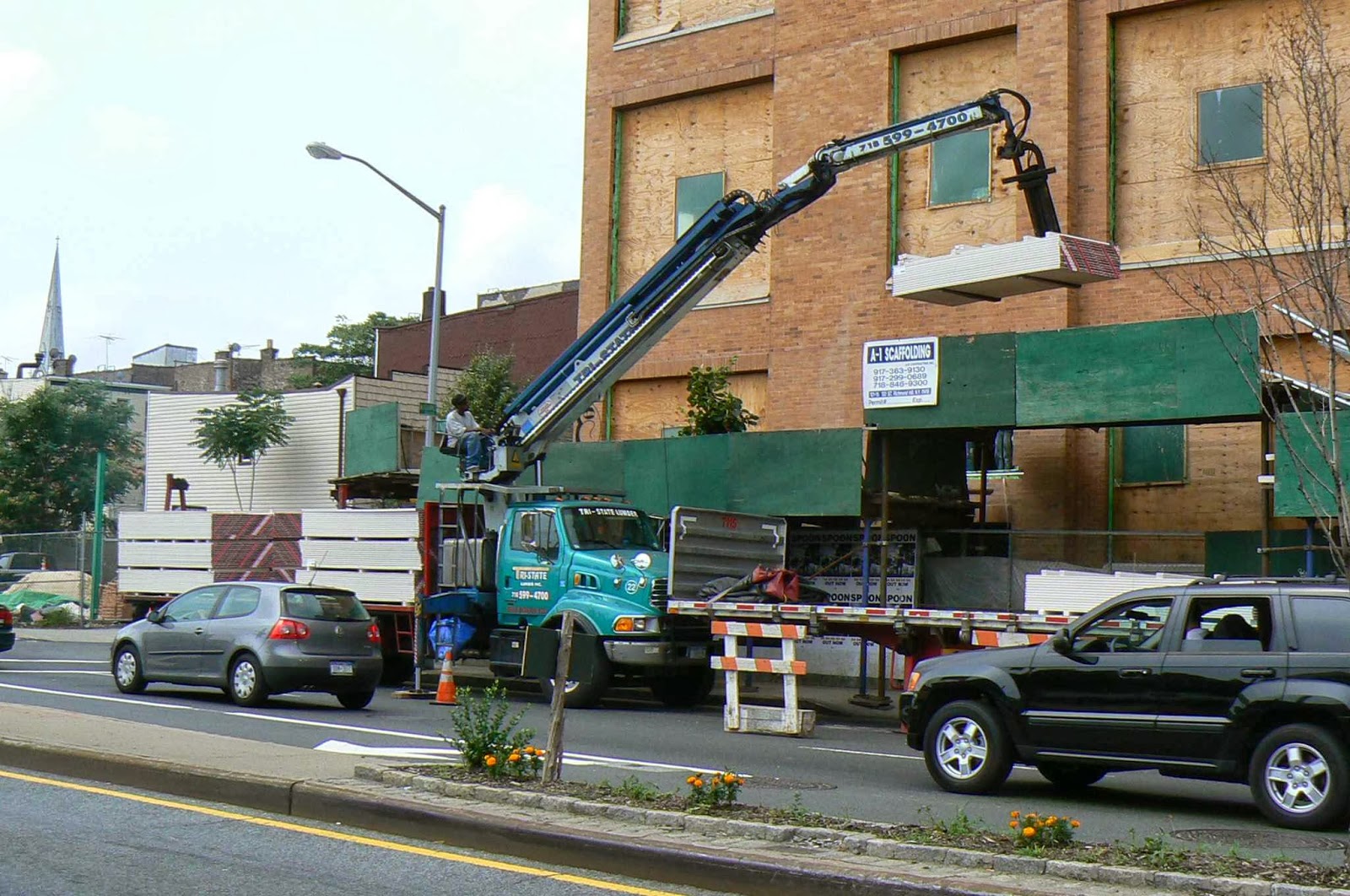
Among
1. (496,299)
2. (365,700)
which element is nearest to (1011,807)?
(365,700)

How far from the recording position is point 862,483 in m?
20.2

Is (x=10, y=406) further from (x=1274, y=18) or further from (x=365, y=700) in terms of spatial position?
(x=1274, y=18)

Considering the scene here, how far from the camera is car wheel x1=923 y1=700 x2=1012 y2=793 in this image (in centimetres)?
1184

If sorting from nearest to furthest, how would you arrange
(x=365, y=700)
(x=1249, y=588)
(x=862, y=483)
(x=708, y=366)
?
(x=1249, y=588)
(x=365, y=700)
(x=862, y=483)
(x=708, y=366)

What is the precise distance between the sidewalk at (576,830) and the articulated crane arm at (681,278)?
9940mm

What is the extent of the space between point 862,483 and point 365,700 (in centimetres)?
668

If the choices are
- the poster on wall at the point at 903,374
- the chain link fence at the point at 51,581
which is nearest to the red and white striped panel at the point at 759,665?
the poster on wall at the point at 903,374

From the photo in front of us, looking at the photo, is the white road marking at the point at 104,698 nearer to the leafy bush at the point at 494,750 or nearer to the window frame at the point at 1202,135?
the leafy bush at the point at 494,750

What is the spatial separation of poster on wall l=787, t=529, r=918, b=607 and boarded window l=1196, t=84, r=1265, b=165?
6795mm

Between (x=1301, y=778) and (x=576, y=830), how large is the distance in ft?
16.2

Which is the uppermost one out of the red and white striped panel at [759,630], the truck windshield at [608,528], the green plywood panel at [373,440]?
the green plywood panel at [373,440]

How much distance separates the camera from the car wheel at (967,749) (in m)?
11.8

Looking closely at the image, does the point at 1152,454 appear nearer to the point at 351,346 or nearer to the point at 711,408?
the point at 711,408

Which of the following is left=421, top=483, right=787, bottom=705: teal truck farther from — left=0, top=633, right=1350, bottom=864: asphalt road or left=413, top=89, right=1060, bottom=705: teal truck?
left=0, top=633, right=1350, bottom=864: asphalt road
